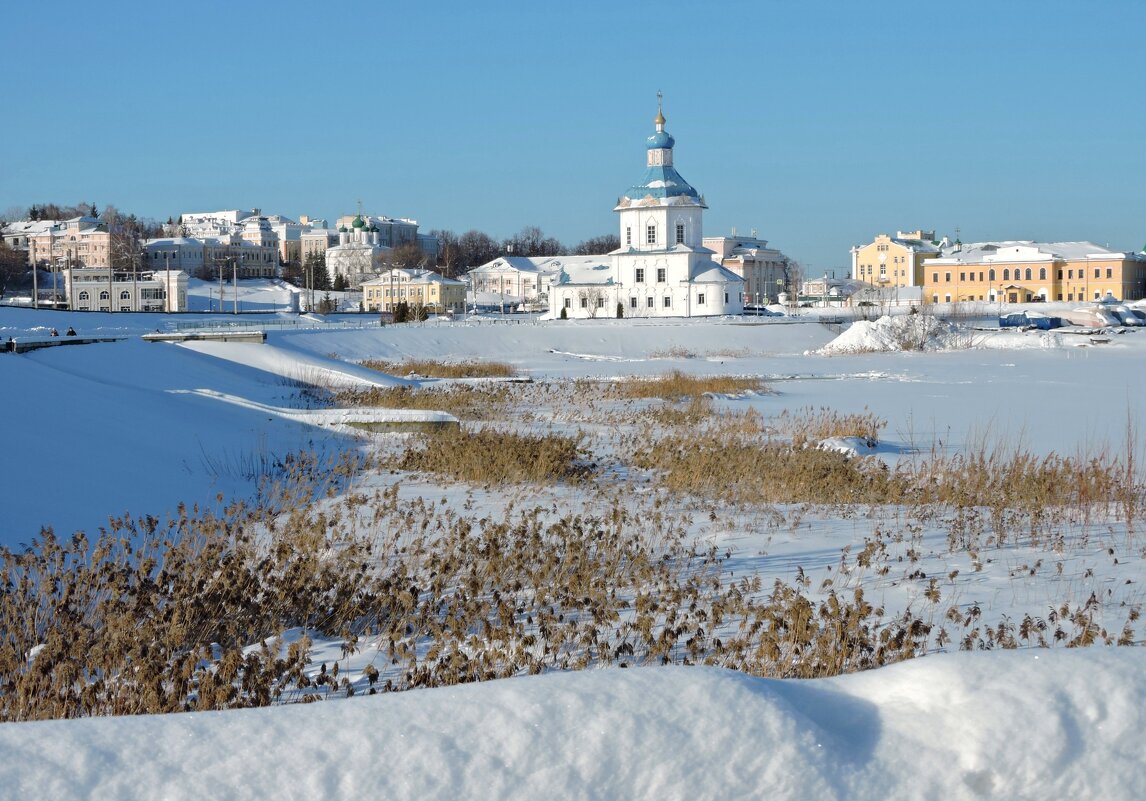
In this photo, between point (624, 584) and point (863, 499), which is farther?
point (863, 499)

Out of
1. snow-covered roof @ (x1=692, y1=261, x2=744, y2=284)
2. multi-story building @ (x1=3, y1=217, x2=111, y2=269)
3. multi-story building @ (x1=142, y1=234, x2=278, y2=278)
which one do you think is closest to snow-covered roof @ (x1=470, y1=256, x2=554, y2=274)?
multi-story building @ (x1=142, y1=234, x2=278, y2=278)

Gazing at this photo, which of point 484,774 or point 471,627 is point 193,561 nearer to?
point 471,627

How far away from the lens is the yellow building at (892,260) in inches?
5153

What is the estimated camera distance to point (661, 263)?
84.4 metres

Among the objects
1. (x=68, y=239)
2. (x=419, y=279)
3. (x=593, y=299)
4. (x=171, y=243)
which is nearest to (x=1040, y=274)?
(x=593, y=299)

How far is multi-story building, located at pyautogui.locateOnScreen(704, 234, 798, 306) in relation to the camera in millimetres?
117500

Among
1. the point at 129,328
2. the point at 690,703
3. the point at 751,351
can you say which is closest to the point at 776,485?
the point at 690,703

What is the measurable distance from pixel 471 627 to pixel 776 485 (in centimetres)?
541

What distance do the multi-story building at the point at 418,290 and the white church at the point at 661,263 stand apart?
75.2 ft

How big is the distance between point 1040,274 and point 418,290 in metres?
55.6

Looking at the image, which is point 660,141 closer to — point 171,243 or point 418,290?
point 418,290

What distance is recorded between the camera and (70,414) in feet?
48.3

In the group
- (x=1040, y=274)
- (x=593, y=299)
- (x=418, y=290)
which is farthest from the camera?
(x=1040, y=274)

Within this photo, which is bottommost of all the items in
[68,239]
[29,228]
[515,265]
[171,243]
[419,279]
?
[419,279]
